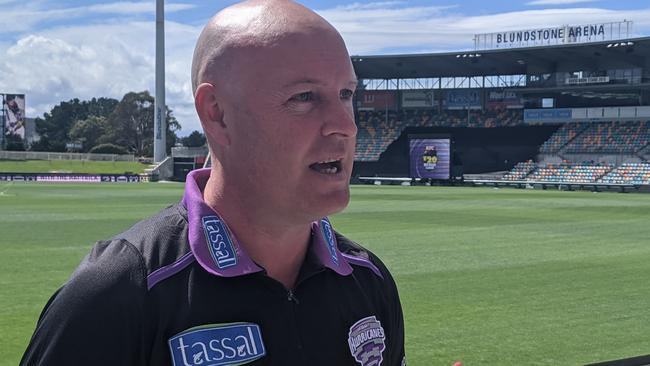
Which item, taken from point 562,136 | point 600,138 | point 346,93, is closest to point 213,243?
point 346,93

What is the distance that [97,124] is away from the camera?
125625mm

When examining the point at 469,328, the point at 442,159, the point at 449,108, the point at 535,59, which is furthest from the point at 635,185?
the point at 469,328

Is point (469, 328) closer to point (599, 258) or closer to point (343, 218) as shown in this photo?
point (599, 258)

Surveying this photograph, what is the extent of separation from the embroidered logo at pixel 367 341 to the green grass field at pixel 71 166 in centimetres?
8086

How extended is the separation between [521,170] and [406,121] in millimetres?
16766

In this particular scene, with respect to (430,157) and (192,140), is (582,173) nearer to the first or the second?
(430,157)

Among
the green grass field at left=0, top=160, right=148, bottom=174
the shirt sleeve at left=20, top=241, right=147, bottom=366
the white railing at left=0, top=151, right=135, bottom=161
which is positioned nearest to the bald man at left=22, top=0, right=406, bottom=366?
the shirt sleeve at left=20, top=241, right=147, bottom=366

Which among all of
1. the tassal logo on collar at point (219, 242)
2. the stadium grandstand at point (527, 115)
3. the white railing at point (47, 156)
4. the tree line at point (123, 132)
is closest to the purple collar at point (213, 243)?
the tassal logo on collar at point (219, 242)

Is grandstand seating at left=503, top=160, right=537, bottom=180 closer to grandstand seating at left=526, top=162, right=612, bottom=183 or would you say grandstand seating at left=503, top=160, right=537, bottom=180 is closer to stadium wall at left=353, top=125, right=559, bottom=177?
grandstand seating at left=526, top=162, right=612, bottom=183

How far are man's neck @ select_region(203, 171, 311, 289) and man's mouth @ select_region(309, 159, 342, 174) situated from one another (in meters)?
0.18

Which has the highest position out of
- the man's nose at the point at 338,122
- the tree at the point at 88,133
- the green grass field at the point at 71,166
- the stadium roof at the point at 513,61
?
the stadium roof at the point at 513,61

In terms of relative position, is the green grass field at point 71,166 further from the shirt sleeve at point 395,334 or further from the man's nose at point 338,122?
the man's nose at point 338,122

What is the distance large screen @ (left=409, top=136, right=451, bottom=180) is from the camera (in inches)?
2493

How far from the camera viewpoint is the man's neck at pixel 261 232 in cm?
186
